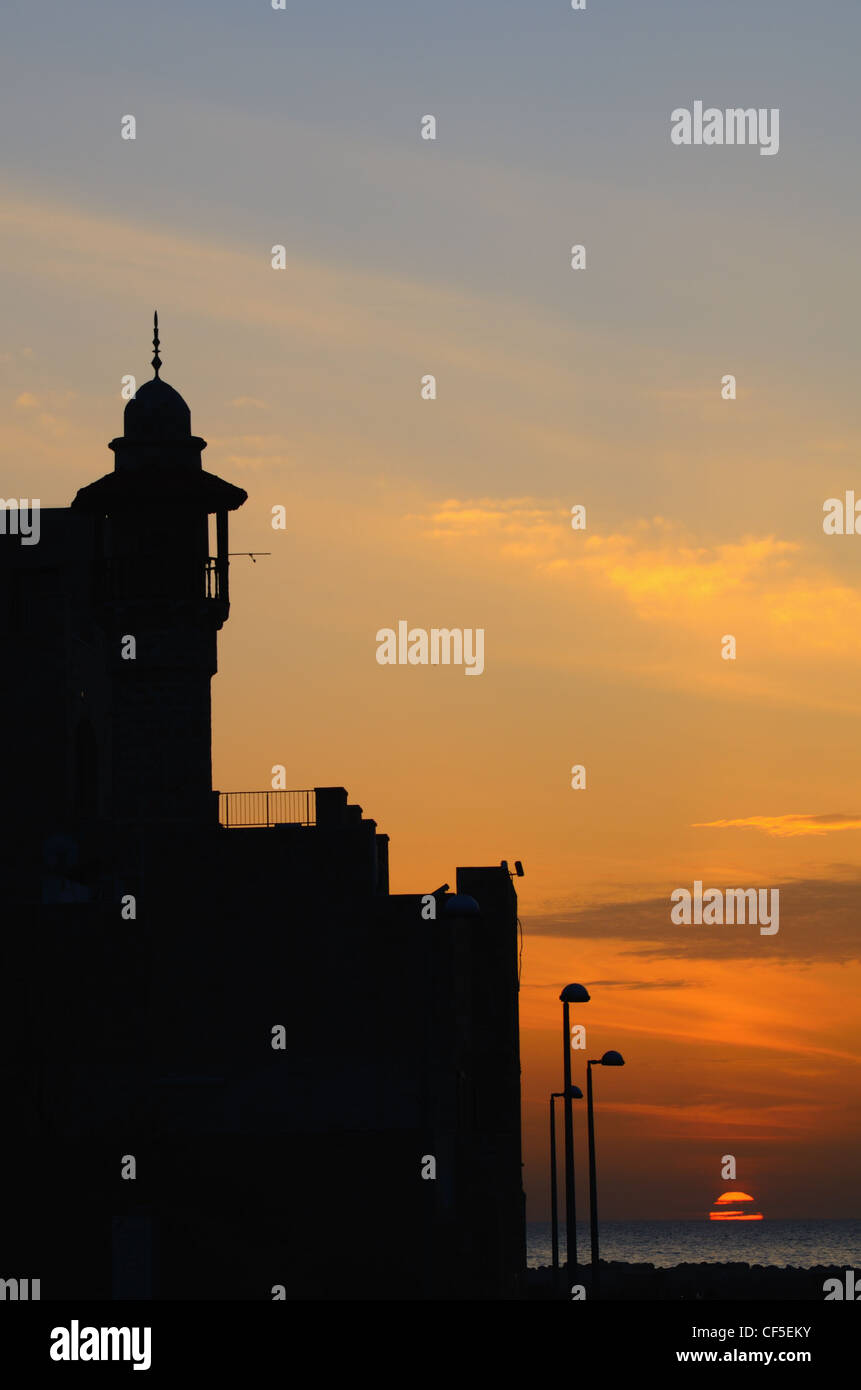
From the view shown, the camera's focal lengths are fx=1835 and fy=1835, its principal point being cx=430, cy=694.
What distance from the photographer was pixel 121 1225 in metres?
40.4

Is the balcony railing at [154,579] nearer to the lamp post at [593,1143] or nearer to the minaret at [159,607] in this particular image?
the minaret at [159,607]

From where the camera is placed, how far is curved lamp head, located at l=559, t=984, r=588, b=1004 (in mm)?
35922

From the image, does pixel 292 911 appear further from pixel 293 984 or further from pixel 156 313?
pixel 156 313

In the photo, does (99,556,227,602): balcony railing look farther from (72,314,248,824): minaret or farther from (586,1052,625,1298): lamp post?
(586,1052,625,1298): lamp post

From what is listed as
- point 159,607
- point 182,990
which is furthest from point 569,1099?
point 159,607

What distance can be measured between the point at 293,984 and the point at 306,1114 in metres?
3.30

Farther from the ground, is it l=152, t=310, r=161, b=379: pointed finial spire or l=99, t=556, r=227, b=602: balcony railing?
l=152, t=310, r=161, b=379: pointed finial spire

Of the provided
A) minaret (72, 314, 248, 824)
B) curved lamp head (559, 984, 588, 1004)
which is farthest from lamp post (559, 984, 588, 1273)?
minaret (72, 314, 248, 824)

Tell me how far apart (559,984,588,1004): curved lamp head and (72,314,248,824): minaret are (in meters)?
14.6

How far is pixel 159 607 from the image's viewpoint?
161 feet

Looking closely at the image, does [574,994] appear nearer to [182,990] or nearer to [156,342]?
[182,990]

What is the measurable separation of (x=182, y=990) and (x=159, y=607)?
439 inches

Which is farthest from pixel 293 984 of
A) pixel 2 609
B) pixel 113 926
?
pixel 2 609
